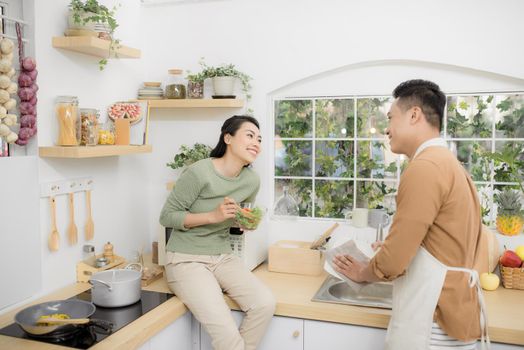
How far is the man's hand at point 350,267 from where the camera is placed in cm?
212

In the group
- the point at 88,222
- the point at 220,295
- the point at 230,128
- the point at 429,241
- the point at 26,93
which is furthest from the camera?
the point at 88,222

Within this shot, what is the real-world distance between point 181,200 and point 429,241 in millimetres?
1192

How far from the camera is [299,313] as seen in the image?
235cm

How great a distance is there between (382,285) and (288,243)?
0.63 m

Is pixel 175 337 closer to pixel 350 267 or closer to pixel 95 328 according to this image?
pixel 95 328

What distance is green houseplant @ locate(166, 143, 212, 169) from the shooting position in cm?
305

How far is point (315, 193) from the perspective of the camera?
3.19 meters

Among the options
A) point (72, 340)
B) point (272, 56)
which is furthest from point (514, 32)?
point (72, 340)

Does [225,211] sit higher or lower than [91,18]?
lower

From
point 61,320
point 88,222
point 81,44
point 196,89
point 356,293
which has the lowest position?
point 356,293

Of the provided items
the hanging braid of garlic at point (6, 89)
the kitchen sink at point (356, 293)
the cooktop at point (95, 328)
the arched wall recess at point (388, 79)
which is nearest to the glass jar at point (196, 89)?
the arched wall recess at point (388, 79)

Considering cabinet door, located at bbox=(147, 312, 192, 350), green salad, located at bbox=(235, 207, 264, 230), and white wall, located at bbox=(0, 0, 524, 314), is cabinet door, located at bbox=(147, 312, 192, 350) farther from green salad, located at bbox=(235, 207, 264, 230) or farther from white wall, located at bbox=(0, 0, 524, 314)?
white wall, located at bbox=(0, 0, 524, 314)

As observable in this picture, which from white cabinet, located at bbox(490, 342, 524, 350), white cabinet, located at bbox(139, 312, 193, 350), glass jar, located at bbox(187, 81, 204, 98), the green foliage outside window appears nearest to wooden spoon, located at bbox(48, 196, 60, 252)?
white cabinet, located at bbox(139, 312, 193, 350)

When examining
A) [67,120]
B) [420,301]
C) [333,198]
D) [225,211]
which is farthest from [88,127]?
[420,301]
